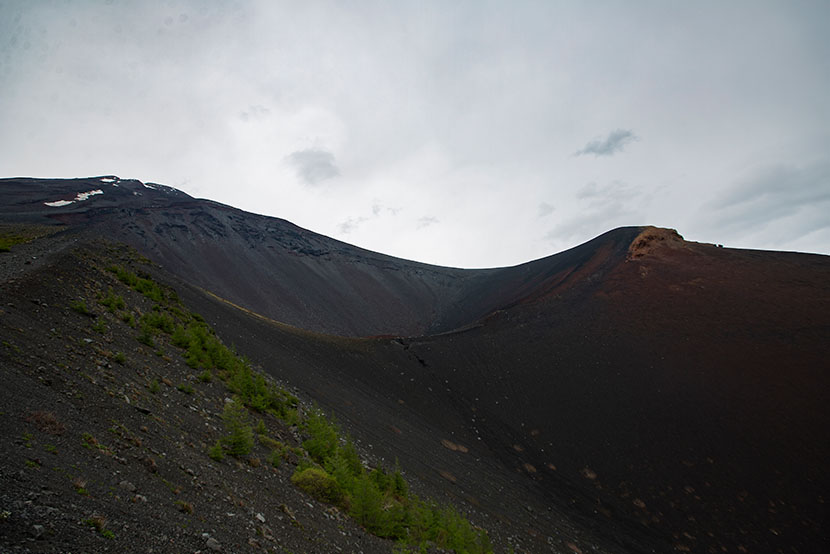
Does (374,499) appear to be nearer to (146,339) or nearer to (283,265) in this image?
(146,339)

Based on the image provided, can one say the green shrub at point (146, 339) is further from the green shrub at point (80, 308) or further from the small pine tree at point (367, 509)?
the small pine tree at point (367, 509)

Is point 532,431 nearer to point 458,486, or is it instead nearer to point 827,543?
point 458,486

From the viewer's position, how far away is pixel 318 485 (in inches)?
286

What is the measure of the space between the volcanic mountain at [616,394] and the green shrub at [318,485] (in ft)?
18.0

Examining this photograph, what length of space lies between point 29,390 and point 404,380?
60.9ft

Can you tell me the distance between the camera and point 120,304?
35.3ft

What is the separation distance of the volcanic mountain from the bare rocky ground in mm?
6739

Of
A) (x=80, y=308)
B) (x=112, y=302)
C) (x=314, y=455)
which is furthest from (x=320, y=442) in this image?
(x=112, y=302)

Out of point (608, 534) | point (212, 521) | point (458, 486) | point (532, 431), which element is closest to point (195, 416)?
point (212, 521)

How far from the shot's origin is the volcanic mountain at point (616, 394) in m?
14.6

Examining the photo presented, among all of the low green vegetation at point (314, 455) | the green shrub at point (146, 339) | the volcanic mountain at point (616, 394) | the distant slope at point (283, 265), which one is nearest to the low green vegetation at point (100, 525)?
the low green vegetation at point (314, 455)

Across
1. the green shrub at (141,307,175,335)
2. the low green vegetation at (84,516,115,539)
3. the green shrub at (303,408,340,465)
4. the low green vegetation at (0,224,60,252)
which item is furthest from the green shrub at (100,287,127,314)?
the low green vegetation at (84,516,115,539)

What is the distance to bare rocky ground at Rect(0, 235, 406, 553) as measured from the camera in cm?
348

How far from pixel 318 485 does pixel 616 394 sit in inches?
782
